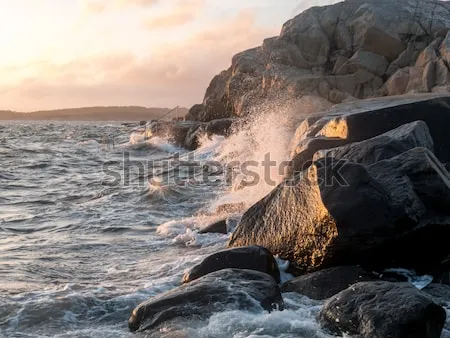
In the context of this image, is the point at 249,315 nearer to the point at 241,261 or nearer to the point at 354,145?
the point at 241,261

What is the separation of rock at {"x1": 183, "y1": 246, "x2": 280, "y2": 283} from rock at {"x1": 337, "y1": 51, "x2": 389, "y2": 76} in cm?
2811

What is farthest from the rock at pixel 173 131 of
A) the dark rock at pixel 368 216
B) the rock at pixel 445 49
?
the dark rock at pixel 368 216

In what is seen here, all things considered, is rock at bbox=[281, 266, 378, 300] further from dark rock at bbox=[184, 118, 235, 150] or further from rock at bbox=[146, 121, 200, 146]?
rock at bbox=[146, 121, 200, 146]

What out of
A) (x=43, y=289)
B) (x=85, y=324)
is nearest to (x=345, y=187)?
(x=85, y=324)

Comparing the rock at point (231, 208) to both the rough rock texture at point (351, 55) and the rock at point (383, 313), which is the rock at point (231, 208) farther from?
the rough rock texture at point (351, 55)

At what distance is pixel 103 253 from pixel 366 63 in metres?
27.1

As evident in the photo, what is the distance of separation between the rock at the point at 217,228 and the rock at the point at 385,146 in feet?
6.67

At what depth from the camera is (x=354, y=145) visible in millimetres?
7879

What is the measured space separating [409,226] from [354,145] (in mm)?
1950

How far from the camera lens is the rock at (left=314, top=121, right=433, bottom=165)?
743 cm

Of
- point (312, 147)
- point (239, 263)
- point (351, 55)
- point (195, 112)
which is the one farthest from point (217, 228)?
point (195, 112)

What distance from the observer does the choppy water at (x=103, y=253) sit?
509 cm

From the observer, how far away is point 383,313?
4.55m

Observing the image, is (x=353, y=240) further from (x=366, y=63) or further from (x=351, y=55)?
(x=351, y=55)
